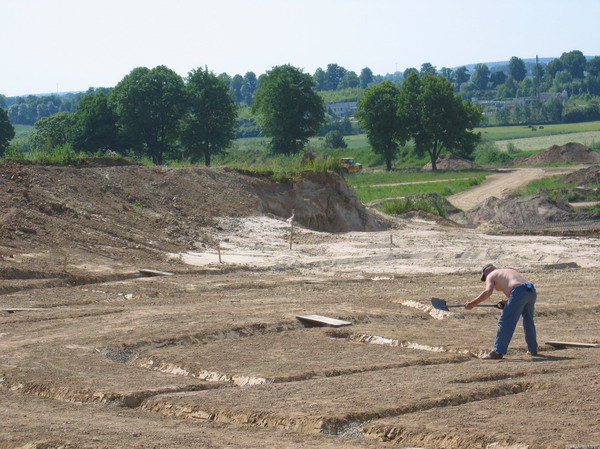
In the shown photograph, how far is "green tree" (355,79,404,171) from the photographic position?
76.0 m

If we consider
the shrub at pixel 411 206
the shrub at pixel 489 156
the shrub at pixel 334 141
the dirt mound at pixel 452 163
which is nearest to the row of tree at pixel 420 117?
the dirt mound at pixel 452 163

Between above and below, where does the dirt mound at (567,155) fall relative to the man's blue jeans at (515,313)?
below

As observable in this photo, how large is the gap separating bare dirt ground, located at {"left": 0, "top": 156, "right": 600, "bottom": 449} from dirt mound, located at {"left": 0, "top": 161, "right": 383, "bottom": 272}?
3.6 inches

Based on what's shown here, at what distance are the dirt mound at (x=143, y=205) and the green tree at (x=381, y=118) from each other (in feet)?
130

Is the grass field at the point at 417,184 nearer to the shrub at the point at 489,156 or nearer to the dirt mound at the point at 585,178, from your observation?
the dirt mound at the point at 585,178

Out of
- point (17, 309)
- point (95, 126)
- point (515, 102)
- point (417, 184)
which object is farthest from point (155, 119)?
point (515, 102)

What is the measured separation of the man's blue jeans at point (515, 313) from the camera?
12.0 metres

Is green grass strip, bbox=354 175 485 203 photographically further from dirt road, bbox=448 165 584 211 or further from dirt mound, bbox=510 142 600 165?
dirt mound, bbox=510 142 600 165

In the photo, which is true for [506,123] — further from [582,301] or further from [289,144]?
[582,301]

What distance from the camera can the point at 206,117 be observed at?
5866 cm

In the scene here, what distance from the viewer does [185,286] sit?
810 inches

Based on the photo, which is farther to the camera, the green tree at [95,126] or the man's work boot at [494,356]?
the green tree at [95,126]

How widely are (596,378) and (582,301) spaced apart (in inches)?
310

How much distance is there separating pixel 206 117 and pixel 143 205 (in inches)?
1161
